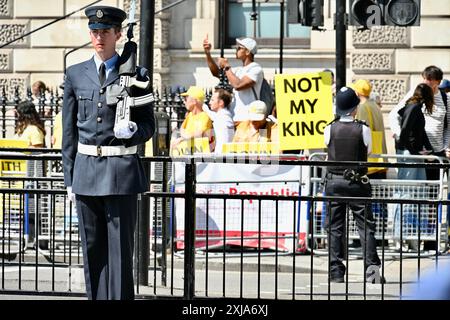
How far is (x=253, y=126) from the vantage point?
47.5 feet

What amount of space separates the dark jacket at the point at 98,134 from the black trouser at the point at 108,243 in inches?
3.9

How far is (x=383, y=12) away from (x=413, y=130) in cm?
202

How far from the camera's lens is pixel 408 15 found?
1363cm

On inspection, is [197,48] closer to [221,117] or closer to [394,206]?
[221,117]

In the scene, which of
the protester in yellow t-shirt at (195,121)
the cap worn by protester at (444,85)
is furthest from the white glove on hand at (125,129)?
the cap worn by protester at (444,85)

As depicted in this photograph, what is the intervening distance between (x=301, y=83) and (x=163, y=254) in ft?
9.63

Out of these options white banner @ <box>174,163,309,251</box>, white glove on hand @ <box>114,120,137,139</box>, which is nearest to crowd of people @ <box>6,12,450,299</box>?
white glove on hand @ <box>114,120,137,139</box>

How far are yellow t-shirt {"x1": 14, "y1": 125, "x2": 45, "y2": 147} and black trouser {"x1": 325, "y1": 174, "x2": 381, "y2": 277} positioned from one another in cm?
460

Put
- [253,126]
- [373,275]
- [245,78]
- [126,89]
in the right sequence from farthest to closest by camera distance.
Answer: [245,78], [253,126], [373,275], [126,89]

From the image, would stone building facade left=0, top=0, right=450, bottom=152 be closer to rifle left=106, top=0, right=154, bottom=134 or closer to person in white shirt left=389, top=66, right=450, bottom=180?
person in white shirt left=389, top=66, right=450, bottom=180

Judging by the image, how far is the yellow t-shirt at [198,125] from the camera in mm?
15070

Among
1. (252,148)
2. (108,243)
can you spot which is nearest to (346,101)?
(252,148)

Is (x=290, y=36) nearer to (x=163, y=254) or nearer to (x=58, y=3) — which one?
(x=58, y=3)
